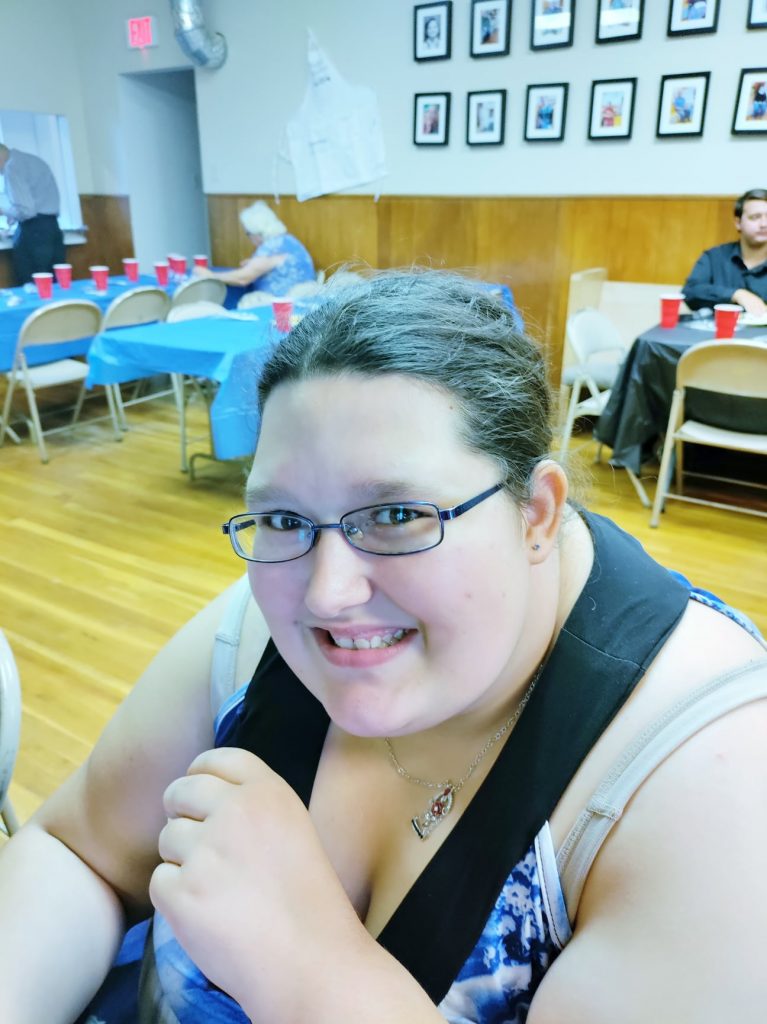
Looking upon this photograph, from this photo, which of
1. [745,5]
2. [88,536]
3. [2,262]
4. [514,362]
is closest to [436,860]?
[514,362]

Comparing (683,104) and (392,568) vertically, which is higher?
(683,104)

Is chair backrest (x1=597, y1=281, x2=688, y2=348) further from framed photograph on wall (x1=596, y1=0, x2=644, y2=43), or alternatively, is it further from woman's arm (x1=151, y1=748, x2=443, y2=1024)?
woman's arm (x1=151, y1=748, x2=443, y2=1024)

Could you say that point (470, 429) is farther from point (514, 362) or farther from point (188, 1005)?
point (188, 1005)

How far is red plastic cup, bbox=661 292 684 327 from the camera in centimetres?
348

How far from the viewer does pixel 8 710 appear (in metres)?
1.02

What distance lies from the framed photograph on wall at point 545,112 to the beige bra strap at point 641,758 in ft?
16.0

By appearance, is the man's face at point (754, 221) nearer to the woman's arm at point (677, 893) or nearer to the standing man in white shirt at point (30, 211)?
the woman's arm at point (677, 893)

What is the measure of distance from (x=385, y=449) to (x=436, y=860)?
376 millimetres

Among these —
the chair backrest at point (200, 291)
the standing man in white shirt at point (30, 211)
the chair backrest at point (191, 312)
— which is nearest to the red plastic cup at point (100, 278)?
the chair backrest at point (200, 291)

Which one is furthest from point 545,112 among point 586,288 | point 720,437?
point 720,437

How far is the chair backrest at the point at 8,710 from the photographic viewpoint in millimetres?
1014

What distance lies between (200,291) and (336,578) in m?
4.54

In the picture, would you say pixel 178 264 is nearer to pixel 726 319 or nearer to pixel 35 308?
pixel 35 308

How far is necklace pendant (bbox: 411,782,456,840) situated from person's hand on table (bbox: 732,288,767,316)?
3589mm
